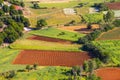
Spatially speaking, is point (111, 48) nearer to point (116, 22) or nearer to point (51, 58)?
point (51, 58)

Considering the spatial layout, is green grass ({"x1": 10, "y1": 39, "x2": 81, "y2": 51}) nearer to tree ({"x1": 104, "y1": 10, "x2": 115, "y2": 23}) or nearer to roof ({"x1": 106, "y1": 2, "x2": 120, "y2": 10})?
tree ({"x1": 104, "y1": 10, "x2": 115, "y2": 23})

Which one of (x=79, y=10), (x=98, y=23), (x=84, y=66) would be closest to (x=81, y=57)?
(x=84, y=66)

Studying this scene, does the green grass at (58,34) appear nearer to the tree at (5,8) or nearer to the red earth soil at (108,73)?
the tree at (5,8)

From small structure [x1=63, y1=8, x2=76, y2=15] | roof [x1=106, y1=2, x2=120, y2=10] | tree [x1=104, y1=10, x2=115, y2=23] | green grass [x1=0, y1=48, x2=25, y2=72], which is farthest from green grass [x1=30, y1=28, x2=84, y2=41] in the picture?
roof [x1=106, y1=2, x2=120, y2=10]

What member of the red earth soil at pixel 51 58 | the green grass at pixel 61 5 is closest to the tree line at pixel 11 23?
the red earth soil at pixel 51 58

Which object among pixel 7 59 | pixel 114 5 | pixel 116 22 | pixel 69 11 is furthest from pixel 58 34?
pixel 114 5

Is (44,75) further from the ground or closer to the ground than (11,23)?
closer to the ground

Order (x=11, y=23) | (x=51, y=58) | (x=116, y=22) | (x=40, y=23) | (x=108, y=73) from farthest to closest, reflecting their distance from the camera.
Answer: (x=40, y=23)
(x=116, y=22)
(x=11, y=23)
(x=51, y=58)
(x=108, y=73)
